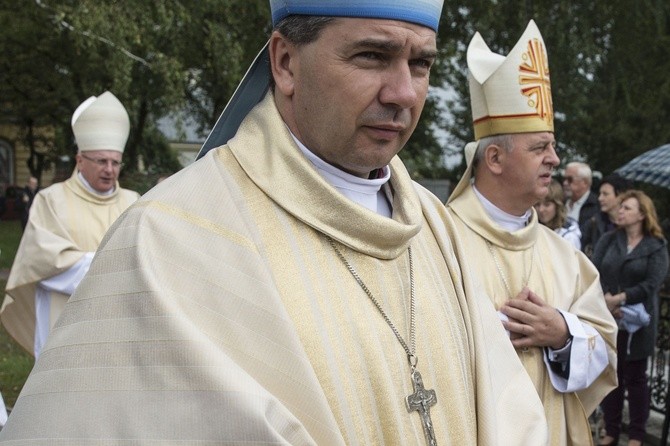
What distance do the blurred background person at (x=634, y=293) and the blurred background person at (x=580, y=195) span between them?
1307 mm

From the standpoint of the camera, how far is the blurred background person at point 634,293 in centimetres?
771

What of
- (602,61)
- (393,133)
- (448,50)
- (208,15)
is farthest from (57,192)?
(602,61)

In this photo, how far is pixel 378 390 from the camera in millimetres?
2465

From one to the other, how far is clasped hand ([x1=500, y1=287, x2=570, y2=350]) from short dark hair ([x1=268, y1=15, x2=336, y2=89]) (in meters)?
2.11

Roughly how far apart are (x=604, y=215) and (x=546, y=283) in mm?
4588

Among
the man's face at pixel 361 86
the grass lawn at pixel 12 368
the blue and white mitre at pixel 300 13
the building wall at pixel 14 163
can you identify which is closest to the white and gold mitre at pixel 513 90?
the blue and white mitre at pixel 300 13

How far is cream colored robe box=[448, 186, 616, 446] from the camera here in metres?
→ 4.52

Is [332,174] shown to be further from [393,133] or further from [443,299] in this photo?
[443,299]

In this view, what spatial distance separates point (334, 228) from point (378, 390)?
0.39 meters

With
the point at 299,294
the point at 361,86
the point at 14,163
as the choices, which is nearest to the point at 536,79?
the point at 361,86

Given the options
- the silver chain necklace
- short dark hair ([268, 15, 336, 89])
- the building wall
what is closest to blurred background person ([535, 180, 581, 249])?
the silver chain necklace

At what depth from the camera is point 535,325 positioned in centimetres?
431

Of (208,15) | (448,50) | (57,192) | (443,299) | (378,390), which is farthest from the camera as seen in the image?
(448,50)

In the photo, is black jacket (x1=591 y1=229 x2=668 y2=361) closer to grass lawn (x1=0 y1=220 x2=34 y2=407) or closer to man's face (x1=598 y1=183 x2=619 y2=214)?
man's face (x1=598 y1=183 x2=619 y2=214)
